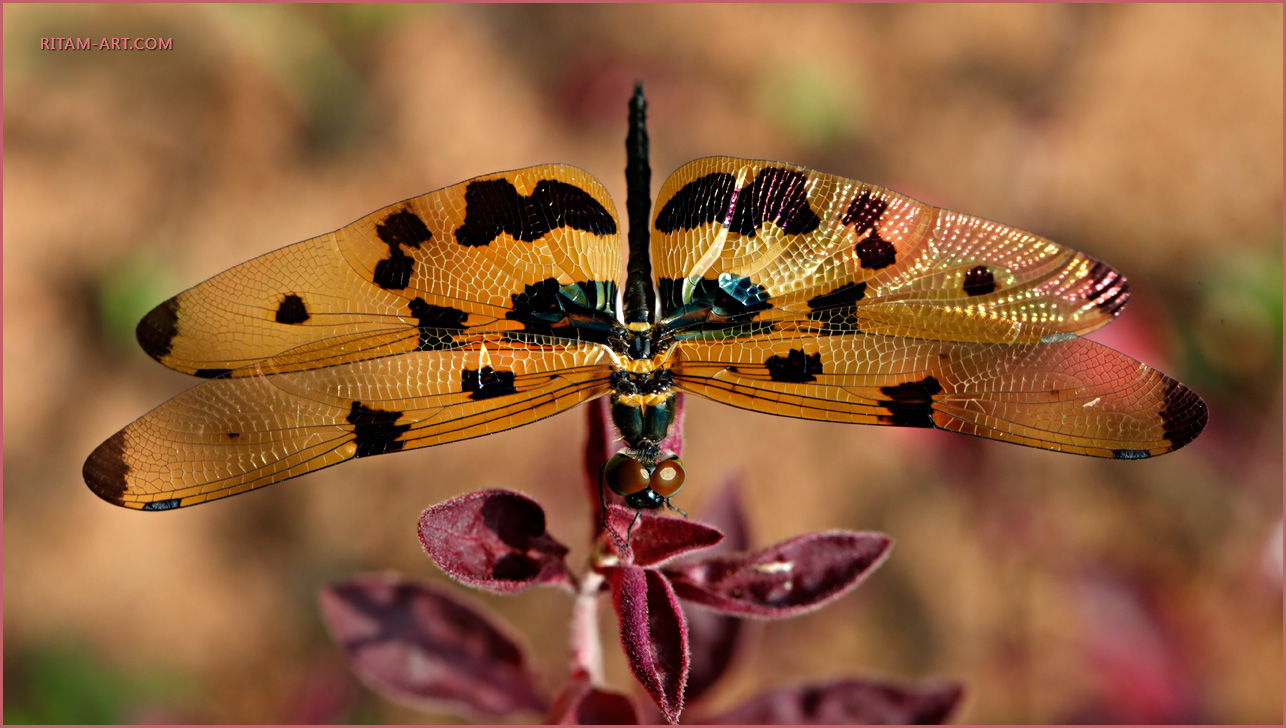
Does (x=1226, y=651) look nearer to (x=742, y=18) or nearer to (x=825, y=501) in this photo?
(x=825, y=501)

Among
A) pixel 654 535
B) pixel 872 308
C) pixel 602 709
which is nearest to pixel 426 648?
pixel 602 709

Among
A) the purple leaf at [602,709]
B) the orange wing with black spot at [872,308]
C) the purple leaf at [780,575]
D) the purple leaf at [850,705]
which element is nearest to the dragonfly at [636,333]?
the orange wing with black spot at [872,308]

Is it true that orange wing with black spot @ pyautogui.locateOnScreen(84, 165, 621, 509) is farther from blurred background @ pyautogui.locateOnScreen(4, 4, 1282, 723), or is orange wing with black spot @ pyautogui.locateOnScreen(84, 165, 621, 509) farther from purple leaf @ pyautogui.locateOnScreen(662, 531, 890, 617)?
blurred background @ pyautogui.locateOnScreen(4, 4, 1282, 723)

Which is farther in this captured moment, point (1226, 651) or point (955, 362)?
point (1226, 651)

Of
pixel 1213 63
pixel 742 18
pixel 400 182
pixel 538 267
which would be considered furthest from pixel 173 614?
pixel 1213 63

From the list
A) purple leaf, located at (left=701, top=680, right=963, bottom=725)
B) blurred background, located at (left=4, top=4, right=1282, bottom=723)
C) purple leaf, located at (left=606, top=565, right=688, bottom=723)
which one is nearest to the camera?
purple leaf, located at (left=606, top=565, right=688, bottom=723)
